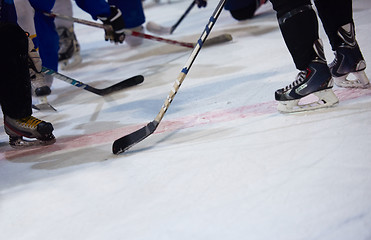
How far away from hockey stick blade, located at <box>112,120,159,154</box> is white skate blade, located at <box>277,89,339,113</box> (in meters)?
0.38

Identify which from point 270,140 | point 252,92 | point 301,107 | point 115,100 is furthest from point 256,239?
point 115,100

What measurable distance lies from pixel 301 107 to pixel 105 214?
68 cm

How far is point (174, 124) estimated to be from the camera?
1636 mm

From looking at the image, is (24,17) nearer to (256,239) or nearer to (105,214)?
(105,214)

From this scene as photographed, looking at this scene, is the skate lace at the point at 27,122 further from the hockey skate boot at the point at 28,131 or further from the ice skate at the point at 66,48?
the ice skate at the point at 66,48

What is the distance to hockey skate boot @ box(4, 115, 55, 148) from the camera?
168 cm

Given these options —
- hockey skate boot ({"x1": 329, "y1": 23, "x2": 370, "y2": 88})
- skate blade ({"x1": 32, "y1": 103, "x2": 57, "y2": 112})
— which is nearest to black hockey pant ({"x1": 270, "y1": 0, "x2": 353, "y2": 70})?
hockey skate boot ({"x1": 329, "y1": 23, "x2": 370, "y2": 88})

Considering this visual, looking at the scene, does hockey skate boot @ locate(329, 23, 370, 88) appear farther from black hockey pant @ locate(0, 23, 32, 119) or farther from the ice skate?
the ice skate

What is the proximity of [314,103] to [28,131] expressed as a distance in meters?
0.93

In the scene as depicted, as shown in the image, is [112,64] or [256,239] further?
[112,64]

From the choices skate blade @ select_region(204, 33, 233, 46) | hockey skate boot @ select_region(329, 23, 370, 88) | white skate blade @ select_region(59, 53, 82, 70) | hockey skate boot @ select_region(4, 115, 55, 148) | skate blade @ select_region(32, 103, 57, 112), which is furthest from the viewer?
white skate blade @ select_region(59, 53, 82, 70)

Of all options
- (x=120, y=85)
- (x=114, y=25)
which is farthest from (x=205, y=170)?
(x=114, y=25)

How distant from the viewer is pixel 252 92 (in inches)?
70.9

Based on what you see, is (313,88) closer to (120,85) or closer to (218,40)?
(120,85)
